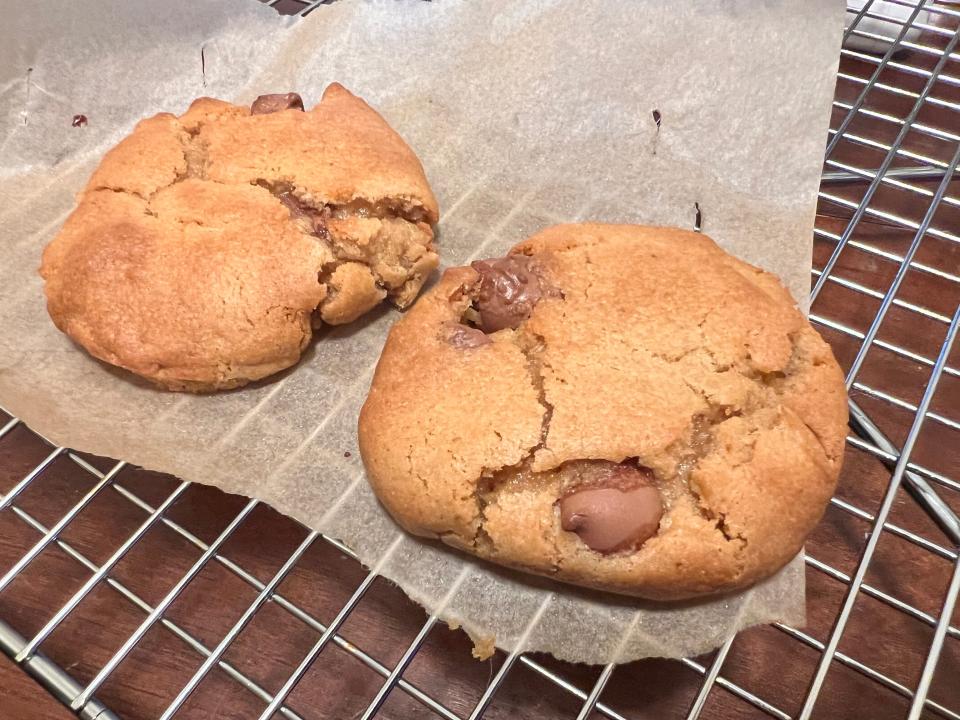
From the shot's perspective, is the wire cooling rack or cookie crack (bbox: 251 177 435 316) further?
cookie crack (bbox: 251 177 435 316)

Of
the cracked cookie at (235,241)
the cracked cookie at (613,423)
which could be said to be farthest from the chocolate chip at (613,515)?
the cracked cookie at (235,241)

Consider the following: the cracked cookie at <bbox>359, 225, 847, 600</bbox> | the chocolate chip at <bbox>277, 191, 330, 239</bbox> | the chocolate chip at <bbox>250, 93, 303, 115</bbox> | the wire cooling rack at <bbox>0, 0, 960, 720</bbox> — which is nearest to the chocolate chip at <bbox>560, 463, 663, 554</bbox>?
the cracked cookie at <bbox>359, 225, 847, 600</bbox>

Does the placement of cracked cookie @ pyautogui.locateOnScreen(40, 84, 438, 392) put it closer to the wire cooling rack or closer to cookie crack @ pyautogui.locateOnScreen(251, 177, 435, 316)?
cookie crack @ pyautogui.locateOnScreen(251, 177, 435, 316)

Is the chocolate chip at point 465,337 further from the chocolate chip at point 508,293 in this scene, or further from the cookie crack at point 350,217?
the cookie crack at point 350,217

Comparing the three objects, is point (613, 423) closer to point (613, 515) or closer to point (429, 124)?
point (613, 515)

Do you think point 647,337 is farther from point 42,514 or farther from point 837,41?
point 42,514

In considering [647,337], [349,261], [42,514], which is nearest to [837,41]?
[647,337]

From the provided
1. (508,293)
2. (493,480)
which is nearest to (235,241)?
(508,293)
